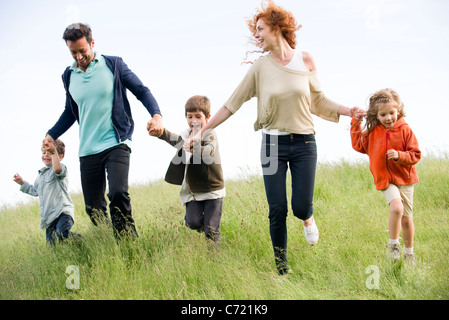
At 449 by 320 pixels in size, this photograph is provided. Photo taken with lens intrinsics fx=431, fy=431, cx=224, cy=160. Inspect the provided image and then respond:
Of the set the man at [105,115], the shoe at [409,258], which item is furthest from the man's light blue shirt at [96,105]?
the shoe at [409,258]

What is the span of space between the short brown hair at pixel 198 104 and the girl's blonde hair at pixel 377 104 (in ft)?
6.16

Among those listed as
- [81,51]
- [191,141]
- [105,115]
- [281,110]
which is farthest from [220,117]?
[81,51]

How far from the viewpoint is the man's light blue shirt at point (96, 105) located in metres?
5.25

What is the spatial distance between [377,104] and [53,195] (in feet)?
15.0

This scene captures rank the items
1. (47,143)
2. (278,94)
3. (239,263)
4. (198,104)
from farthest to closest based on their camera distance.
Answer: (47,143)
(198,104)
(239,263)
(278,94)

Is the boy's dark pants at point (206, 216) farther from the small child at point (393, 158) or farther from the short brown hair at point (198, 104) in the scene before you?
the small child at point (393, 158)

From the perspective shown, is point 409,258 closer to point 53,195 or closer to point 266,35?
point 266,35

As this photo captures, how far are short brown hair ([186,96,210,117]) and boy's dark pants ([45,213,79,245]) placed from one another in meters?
2.52

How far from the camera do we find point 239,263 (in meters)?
4.68

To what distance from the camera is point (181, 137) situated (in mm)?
5406

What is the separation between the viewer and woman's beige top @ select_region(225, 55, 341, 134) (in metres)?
4.41
